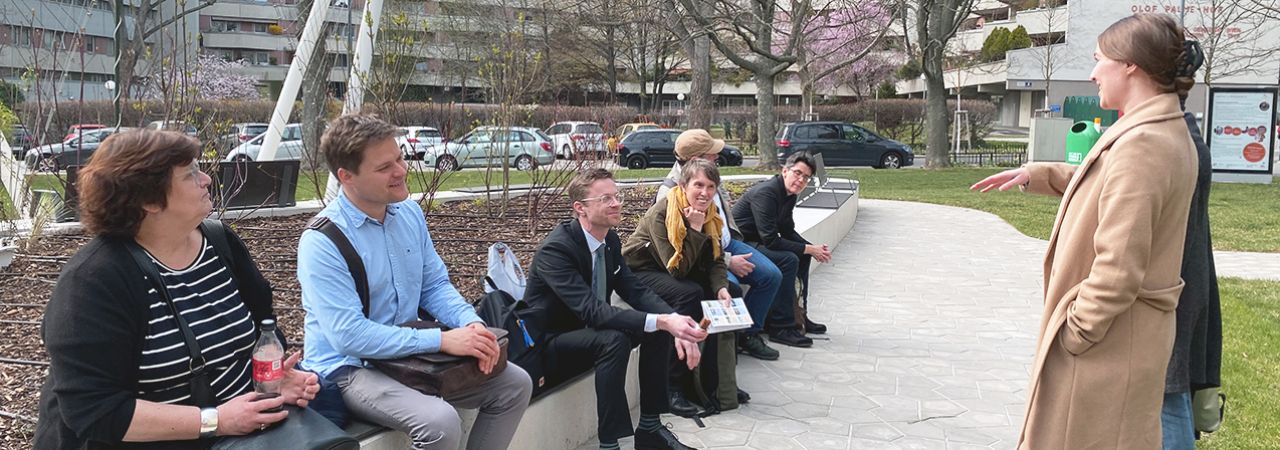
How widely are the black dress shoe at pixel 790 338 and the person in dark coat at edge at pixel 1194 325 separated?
351 cm

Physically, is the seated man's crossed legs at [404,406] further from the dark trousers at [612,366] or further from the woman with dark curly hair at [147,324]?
the dark trousers at [612,366]

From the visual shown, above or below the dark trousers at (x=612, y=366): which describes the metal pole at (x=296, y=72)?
above

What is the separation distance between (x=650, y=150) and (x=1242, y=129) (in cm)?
1490

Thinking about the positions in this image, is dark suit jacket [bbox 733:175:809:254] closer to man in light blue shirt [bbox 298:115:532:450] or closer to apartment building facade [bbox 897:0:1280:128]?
man in light blue shirt [bbox 298:115:532:450]

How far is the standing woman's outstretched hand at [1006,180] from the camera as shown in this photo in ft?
10.2

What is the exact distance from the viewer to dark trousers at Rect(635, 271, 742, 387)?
4.97 m

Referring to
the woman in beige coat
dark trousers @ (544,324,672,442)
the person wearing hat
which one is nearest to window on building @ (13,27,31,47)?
the person wearing hat

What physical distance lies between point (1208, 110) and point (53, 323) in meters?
21.1

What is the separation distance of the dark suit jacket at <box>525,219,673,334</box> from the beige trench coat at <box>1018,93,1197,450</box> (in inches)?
75.6

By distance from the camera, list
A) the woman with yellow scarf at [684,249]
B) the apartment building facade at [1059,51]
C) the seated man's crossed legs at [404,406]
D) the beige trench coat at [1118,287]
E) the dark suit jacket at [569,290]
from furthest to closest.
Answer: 1. the apartment building facade at [1059,51]
2. the woman with yellow scarf at [684,249]
3. the dark suit jacket at [569,290]
4. the seated man's crossed legs at [404,406]
5. the beige trench coat at [1118,287]

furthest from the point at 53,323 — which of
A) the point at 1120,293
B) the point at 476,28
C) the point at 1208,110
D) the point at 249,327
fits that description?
the point at 476,28

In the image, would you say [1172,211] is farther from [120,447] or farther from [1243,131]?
[1243,131]

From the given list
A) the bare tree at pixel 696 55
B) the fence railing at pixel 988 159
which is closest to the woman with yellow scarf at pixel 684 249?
the bare tree at pixel 696 55

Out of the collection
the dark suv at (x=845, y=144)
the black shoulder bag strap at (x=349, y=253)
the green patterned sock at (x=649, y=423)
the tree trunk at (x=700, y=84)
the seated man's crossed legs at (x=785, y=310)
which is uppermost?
the tree trunk at (x=700, y=84)
